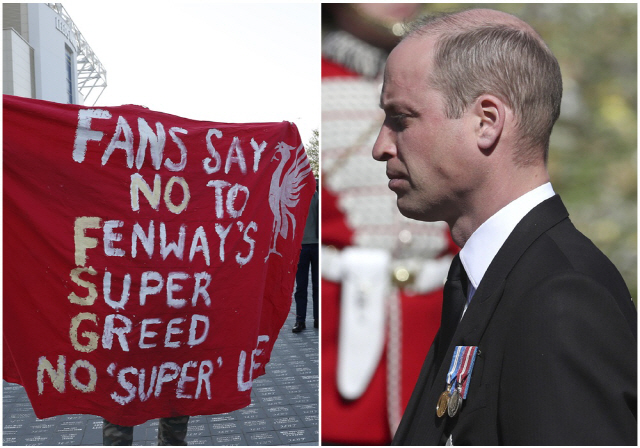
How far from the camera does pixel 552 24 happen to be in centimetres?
194

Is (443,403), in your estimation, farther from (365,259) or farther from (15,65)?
(15,65)

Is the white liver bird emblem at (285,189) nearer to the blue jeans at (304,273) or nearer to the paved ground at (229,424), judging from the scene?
the paved ground at (229,424)

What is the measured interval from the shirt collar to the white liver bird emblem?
2123 millimetres

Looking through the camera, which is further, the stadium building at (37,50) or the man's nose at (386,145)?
the stadium building at (37,50)

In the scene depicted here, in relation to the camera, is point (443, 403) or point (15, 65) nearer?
point (443, 403)

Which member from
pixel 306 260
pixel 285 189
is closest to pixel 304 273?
pixel 306 260

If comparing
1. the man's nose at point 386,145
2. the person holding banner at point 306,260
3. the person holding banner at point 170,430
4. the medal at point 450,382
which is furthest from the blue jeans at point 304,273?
the medal at point 450,382

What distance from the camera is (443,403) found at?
900 mm

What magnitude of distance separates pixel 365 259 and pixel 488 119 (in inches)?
55.9

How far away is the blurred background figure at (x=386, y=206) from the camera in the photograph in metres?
1.94

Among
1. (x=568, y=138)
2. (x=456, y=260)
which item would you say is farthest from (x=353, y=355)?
(x=456, y=260)

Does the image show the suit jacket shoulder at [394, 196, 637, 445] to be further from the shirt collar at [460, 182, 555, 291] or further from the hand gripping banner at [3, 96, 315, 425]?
the hand gripping banner at [3, 96, 315, 425]

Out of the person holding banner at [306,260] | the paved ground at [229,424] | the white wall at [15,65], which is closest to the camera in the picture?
the paved ground at [229,424]

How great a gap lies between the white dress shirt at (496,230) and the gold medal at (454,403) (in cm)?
20
